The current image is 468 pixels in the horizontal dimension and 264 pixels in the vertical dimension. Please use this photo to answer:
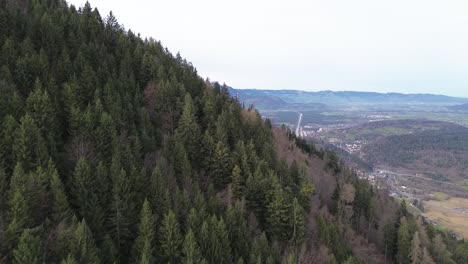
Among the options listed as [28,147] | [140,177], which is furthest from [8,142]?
[140,177]

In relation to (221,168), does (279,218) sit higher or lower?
lower

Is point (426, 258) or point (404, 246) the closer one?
point (426, 258)

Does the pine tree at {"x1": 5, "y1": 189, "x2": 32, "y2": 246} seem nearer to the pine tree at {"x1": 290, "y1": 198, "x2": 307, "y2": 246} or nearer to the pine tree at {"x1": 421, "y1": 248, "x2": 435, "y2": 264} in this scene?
the pine tree at {"x1": 290, "y1": 198, "x2": 307, "y2": 246}

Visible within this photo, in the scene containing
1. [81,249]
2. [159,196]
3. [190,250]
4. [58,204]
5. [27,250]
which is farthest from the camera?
[159,196]

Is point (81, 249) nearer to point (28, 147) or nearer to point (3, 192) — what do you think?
point (3, 192)

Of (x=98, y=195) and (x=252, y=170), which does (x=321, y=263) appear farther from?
(x=98, y=195)

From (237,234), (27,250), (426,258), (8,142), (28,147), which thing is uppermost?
(8,142)

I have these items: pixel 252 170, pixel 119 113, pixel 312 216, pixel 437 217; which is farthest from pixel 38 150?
pixel 437 217
